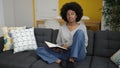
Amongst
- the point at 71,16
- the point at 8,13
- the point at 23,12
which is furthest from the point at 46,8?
the point at 71,16

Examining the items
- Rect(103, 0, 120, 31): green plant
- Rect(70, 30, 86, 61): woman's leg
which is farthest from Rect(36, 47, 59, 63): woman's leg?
Rect(103, 0, 120, 31): green plant

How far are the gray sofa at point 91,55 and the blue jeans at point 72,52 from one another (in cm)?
7

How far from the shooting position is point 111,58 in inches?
93.5

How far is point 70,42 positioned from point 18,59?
76 centimetres

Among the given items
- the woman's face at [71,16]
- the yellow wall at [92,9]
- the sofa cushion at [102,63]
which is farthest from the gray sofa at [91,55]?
the yellow wall at [92,9]

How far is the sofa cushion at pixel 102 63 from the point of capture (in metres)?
2.17

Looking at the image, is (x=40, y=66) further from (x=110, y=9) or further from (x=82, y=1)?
(x=82, y=1)

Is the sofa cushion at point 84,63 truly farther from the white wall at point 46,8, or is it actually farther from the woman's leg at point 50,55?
the white wall at point 46,8

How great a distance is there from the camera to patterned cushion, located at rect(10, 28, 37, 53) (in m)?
2.70

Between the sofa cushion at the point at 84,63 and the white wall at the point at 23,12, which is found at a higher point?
the white wall at the point at 23,12

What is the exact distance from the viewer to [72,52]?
2.19 metres

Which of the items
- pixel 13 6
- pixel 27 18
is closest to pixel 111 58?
pixel 27 18

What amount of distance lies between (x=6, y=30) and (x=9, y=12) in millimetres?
2717

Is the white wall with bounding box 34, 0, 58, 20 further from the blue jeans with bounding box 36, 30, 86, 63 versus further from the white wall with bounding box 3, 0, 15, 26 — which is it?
the blue jeans with bounding box 36, 30, 86, 63
